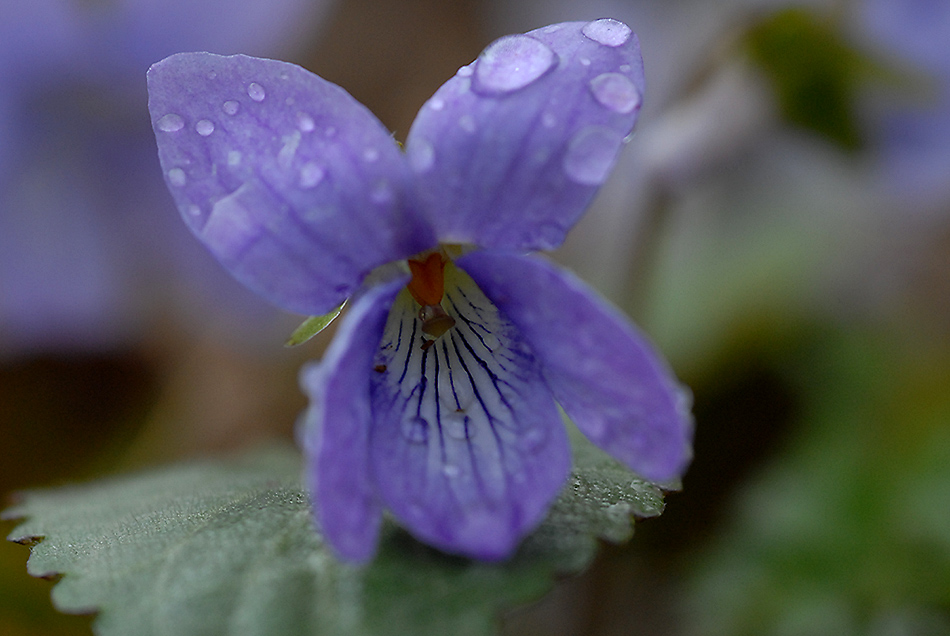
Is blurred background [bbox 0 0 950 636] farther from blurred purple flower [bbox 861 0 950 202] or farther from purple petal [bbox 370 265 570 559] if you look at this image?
purple petal [bbox 370 265 570 559]

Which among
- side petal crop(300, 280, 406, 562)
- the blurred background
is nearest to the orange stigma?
side petal crop(300, 280, 406, 562)

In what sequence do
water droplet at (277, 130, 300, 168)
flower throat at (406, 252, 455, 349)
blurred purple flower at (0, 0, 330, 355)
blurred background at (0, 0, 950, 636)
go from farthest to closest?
1. blurred purple flower at (0, 0, 330, 355)
2. blurred background at (0, 0, 950, 636)
3. flower throat at (406, 252, 455, 349)
4. water droplet at (277, 130, 300, 168)

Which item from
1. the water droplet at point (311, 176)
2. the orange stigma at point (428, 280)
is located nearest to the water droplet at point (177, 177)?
the water droplet at point (311, 176)

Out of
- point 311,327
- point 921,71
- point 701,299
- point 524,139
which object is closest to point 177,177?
point 311,327

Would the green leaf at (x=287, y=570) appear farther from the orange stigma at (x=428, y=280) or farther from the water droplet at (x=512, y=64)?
the water droplet at (x=512, y=64)

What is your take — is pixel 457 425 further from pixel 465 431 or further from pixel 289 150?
pixel 289 150
